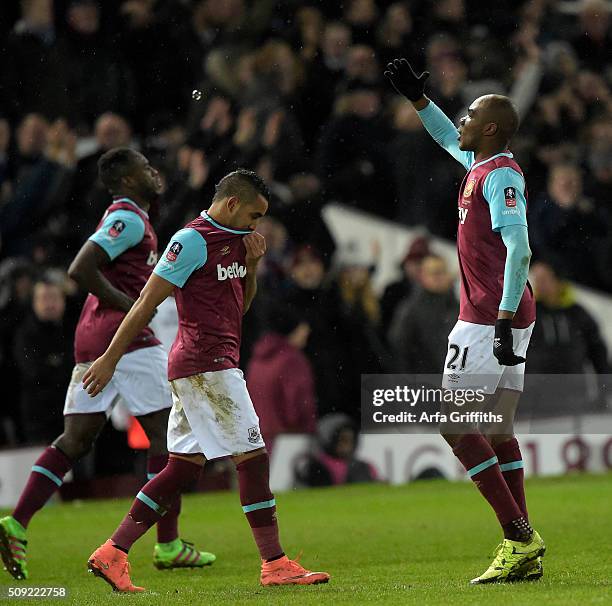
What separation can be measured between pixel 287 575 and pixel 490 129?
215 cm

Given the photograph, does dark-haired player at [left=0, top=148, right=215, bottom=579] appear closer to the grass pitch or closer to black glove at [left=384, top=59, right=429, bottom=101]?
the grass pitch

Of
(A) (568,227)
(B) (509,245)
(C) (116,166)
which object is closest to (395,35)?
(A) (568,227)

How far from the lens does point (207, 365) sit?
19.4ft

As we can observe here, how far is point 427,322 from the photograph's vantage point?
11.2m

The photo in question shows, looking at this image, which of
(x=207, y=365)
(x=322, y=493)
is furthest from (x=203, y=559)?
(x=322, y=493)

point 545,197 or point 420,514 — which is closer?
point 420,514

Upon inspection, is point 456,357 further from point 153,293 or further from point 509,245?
point 153,293

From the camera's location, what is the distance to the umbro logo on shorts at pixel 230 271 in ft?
19.5

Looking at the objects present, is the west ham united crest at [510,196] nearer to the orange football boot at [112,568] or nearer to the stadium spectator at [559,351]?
the orange football boot at [112,568]

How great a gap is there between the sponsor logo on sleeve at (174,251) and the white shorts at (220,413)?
54cm

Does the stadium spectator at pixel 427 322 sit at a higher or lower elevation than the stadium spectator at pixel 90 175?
lower

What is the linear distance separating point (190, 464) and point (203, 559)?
1.01m

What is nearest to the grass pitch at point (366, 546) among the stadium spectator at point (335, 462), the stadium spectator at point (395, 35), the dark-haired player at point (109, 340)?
the stadium spectator at point (335, 462)

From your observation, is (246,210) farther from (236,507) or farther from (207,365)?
(236,507)
